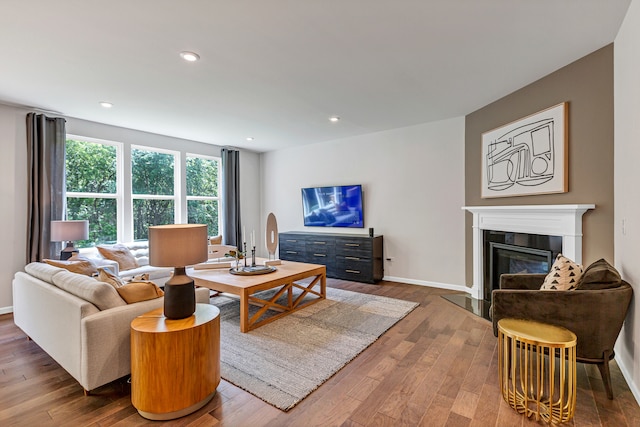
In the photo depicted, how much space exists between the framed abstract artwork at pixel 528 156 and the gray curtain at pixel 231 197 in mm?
4535

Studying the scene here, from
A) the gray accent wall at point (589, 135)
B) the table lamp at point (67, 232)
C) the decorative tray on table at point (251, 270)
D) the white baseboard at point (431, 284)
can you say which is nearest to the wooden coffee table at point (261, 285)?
the decorative tray on table at point (251, 270)

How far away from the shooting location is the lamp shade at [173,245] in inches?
76.4

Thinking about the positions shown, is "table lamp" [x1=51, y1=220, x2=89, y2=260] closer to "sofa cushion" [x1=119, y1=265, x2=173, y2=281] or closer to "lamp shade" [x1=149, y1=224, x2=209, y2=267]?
"sofa cushion" [x1=119, y1=265, x2=173, y2=281]

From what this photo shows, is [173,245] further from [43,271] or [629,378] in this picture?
[629,378]

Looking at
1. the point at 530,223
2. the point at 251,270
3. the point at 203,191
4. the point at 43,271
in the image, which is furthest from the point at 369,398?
the point at 203,191

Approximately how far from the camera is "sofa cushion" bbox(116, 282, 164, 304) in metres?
2.22

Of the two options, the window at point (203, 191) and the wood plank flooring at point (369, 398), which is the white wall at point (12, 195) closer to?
the wood plank flooring at point (369, 398)

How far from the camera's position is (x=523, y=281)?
2.66 metres

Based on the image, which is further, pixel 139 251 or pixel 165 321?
pixel 139 251

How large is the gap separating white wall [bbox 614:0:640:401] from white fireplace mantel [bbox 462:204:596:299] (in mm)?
317

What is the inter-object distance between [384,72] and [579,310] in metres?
2.47

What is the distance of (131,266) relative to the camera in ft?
13.8

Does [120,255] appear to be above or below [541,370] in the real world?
above

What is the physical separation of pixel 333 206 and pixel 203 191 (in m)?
2.61
